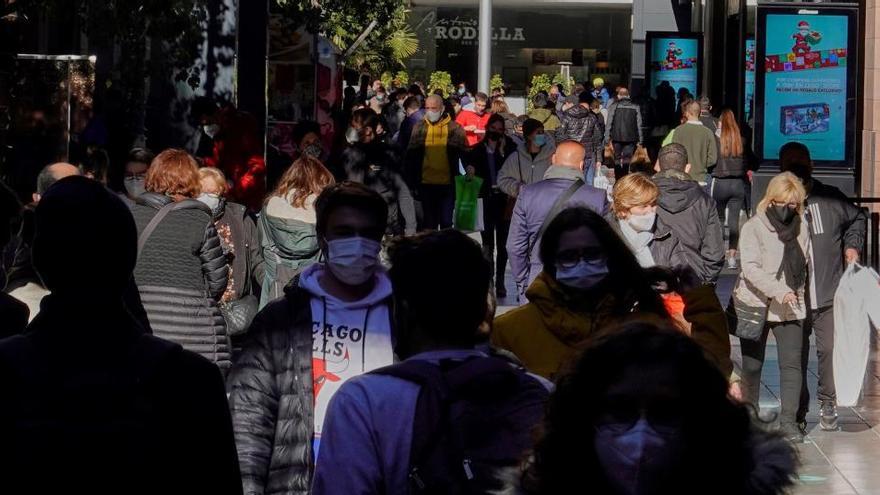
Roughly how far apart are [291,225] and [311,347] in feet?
13.0

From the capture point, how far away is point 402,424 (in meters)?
3.49

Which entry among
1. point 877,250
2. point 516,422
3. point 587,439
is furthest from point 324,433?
point 877,250

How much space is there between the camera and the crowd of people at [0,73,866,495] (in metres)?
2.62

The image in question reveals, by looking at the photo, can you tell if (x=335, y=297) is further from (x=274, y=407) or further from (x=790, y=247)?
(x=790, y=247)

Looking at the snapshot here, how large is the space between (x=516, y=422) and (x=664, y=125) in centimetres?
2911

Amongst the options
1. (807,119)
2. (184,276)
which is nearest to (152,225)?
(184,276)

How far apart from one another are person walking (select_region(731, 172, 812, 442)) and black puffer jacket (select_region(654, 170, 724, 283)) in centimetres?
33

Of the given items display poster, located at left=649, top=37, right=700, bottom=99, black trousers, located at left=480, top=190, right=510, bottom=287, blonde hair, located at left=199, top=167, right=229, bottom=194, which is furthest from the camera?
display poster, located at left=649, top=37, right=700, bottom=99

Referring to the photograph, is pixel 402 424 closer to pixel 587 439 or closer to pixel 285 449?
pixel 587 439

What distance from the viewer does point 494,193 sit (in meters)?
17.5

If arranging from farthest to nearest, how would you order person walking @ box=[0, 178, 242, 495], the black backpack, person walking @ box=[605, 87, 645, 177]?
person walking @ box=[605, 87, 645, 177] < the black backpack < person walking @ box=[0, 178, 242, 495]

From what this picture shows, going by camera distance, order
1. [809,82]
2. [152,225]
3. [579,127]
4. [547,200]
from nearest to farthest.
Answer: [152,225], [547,200], [809,82], [579,127]

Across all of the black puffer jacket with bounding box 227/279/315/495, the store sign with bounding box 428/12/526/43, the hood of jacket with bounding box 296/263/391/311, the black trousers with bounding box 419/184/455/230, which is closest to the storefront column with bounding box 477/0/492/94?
the store sign with bounding box 428/12/526/43

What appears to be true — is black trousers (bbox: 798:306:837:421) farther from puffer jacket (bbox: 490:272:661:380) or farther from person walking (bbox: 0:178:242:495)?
person walking (bbox: 0:178:242:495)
